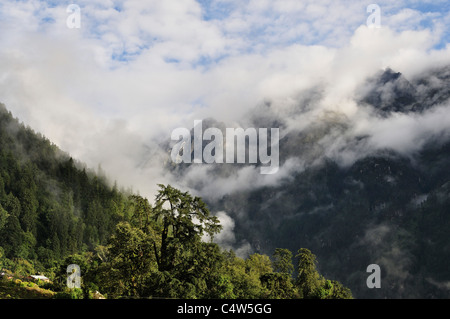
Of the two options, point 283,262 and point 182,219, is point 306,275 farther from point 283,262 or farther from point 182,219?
point 182,219

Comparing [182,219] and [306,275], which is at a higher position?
[182,219]

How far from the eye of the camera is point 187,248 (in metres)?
38.6

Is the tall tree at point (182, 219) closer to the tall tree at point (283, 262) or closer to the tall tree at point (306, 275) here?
the tall tree at point (283, 262)

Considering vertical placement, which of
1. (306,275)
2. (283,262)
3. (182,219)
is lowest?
(306,275)

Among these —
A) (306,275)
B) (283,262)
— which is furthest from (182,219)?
(306,275)

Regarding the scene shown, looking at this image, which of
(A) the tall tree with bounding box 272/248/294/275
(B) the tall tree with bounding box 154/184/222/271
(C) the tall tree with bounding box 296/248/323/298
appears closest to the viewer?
(B) the tall tree with bounding box 154/184/222/271

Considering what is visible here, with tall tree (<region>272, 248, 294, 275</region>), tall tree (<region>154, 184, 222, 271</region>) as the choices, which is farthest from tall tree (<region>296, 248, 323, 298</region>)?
tall tree (<region>154, 184, 222, 271</region>)

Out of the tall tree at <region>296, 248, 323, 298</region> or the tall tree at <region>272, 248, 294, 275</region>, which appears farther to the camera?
the tall tree at <region>272, 248, 294, 275</region>

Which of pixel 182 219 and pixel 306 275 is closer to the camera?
pixel 182 219

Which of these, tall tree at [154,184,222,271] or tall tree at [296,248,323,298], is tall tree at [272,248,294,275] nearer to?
tall tree at [296,248,323,298]

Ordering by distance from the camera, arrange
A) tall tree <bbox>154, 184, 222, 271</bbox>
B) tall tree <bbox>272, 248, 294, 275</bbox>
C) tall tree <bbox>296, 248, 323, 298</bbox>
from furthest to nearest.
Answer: tall tree <bbox>272, 248, 294, 275</bbox>
tall tree <bbox>296, 248, 323, 298</bbox>
tall tree <bbox>154, 184, 222, 271</bbox>

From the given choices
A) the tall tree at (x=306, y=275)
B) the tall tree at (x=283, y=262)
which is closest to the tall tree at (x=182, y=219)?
the tall tree at (x=283, y=262)

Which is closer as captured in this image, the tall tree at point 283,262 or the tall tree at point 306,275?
the tall tree at point 306,275
